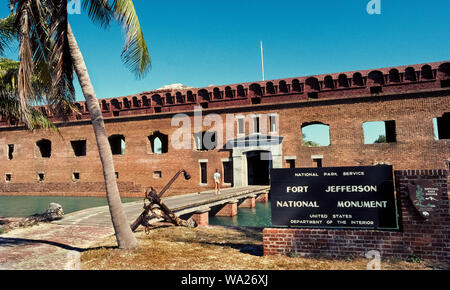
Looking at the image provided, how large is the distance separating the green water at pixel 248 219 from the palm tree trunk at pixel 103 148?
6.69 meters

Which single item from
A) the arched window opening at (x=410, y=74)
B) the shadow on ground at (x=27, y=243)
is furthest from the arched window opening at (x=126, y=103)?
the arched window opening at (x=410, y=74)

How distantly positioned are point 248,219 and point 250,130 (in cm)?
831

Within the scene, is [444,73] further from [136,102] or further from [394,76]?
[136,102]

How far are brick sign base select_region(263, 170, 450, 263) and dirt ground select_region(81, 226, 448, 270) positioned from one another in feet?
0.52

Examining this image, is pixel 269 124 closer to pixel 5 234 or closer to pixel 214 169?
pixel 214 169

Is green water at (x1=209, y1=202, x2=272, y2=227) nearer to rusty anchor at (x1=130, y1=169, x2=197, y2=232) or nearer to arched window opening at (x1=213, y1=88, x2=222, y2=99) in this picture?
rusty anchor at (x1=130, y1=169, x2=197, y2=232)

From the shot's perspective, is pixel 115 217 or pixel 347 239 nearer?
pixel 347 239

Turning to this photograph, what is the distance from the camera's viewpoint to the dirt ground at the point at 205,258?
4922mm

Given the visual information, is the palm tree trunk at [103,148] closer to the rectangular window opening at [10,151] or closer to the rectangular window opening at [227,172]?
the rectangular window opening at [227,172]

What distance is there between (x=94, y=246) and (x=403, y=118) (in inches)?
721

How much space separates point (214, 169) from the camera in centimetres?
2088
